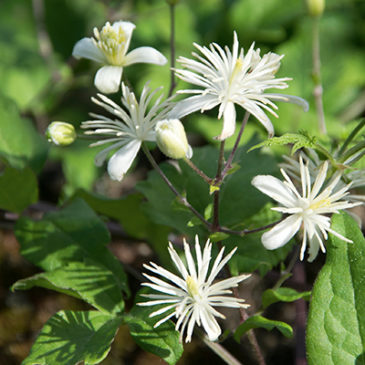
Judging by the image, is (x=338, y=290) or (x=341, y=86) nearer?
(x=338, y=290)

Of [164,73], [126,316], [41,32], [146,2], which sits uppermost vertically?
[146,2]

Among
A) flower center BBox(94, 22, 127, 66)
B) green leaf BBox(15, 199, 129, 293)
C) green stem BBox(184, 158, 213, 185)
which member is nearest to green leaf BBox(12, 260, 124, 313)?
green leaf BBox(15, 199, 129, 293)

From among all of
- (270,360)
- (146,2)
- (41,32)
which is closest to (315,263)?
(270,360)

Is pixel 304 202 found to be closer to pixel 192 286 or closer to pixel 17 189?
pixel 192 286

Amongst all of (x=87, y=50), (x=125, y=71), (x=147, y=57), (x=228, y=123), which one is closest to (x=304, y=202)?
(x=228, y=123)

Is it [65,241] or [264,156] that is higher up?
[264,156]

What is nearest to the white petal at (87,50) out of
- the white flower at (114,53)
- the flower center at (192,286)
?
the white flower at (114,53)

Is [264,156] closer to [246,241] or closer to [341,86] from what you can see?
[246,241]
